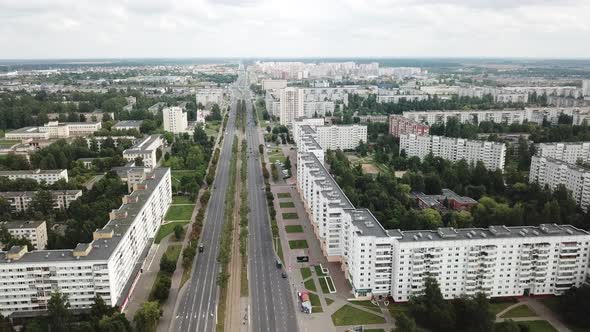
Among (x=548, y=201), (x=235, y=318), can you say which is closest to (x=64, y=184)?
(x=235, y=318)

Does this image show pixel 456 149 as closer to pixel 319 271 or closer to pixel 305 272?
pixel 319 271

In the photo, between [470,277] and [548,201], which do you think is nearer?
[470,277]

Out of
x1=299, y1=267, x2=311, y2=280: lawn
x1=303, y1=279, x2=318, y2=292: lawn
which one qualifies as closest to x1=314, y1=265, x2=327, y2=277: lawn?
x1=299, y1=267, x2=311, y2=280: lawn

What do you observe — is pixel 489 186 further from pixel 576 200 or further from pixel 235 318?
pixel 235 318

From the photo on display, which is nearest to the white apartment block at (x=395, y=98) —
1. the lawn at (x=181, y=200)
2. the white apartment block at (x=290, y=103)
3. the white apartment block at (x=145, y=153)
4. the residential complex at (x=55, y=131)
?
the white apartment block at (x=290, y=103)

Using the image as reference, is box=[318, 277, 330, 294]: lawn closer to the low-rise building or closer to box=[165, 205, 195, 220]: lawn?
box=[165, 205, 195, 220]: lawn
